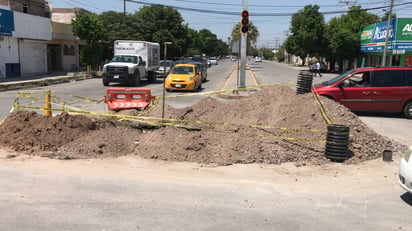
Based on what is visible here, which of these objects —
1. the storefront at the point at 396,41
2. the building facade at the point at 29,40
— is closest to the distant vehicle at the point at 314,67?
the storefront at the point at 396,41

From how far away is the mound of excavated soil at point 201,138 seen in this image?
7621 mm

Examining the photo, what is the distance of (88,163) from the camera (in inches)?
284

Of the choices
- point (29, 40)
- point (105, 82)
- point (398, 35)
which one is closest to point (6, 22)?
point (29, 40)

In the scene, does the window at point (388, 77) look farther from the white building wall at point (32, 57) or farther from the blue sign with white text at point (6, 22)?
the white building wall at point (32, 57)

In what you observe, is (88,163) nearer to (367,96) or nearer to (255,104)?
(255,104)

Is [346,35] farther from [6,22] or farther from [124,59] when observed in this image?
[6,22]

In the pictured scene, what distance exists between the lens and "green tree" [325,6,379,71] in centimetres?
4953

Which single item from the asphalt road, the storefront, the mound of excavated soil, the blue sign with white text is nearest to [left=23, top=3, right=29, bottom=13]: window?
the blue sign with white text

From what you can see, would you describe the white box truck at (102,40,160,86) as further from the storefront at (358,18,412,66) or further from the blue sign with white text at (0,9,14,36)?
the storefront at (358,18,412,66)

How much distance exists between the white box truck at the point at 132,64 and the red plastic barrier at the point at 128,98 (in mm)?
12025

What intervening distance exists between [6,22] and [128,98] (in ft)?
67.9

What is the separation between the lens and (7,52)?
27.9 m

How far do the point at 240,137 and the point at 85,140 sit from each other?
10.9ft

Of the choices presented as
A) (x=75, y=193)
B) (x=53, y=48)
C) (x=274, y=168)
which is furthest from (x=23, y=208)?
(x=53, y=48)
